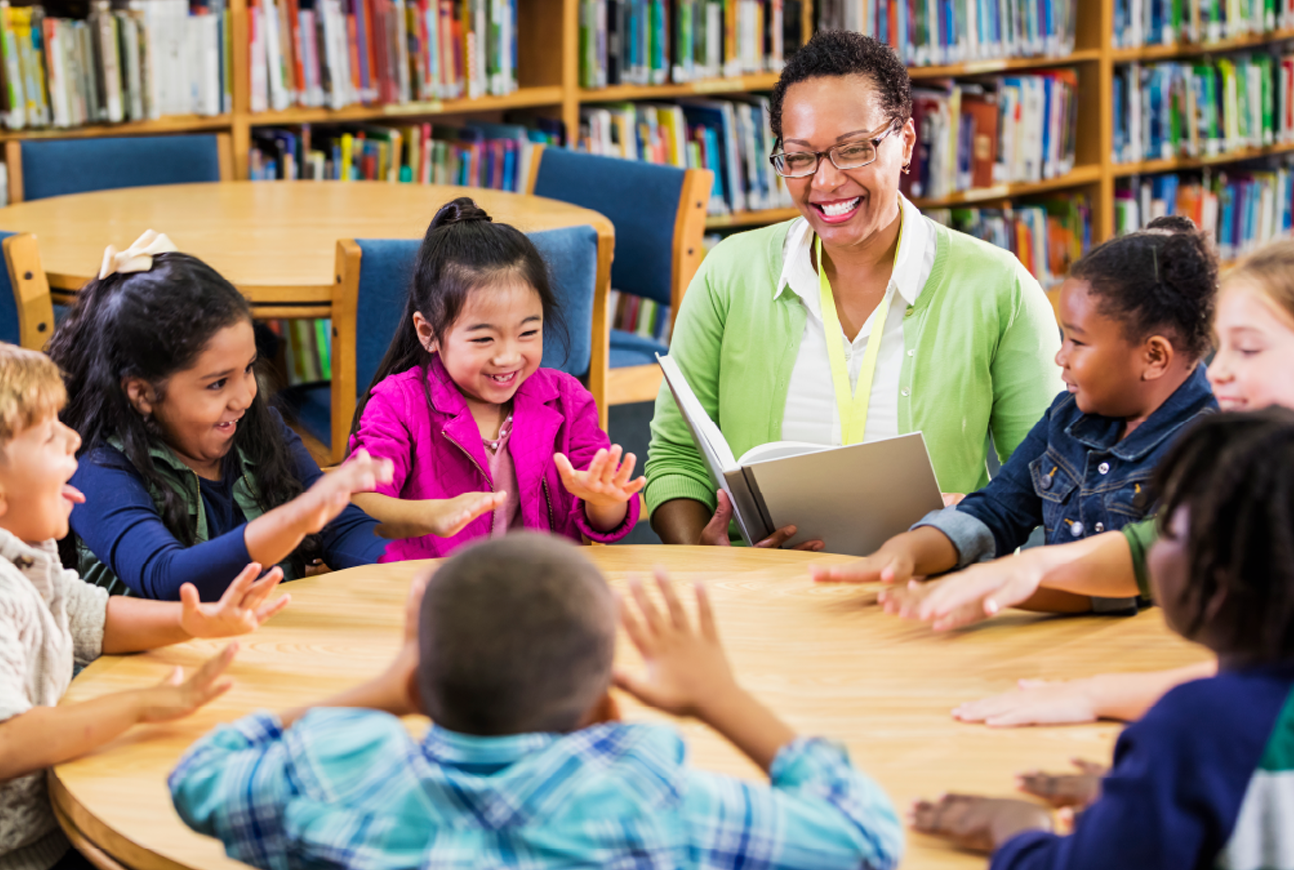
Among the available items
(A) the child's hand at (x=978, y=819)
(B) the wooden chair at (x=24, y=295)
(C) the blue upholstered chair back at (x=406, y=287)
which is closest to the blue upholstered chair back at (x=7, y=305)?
(B) the wooden chair at (x=24, y=295)

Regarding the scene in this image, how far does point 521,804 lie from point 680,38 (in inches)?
138

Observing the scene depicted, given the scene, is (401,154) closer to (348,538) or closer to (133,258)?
(133,258)

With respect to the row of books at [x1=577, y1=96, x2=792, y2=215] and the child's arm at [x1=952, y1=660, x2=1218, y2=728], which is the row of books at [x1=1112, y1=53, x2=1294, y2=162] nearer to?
the row of books at [x1=577, y1=96, x2=792, y2=215]

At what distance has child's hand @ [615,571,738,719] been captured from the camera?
→ 2.82ft

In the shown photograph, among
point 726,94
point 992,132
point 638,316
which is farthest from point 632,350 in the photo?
point 992,132

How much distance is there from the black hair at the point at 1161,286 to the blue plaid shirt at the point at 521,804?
0.83 m

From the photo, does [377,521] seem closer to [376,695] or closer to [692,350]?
[692,350]

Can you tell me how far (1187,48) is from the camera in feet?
15.4

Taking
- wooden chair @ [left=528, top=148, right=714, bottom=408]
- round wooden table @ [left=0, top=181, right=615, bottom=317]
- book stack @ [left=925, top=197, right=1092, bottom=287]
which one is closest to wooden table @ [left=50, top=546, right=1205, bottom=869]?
round wooden table @ [left=0, top=181, right=615, bottom=317]

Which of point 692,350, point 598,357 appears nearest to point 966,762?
point 692,350

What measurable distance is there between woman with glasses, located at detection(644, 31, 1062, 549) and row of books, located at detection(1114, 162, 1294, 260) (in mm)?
3218

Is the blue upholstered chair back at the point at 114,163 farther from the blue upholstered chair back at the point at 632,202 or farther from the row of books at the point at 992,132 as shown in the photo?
the row of books at the point at 992,132

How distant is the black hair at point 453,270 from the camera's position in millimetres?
1755

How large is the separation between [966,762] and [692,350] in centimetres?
107
